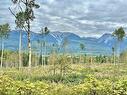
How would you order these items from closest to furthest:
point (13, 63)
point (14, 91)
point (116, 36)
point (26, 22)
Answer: point (14, 91) < point (26, 22) < point (116, 36) < point (13, 63)

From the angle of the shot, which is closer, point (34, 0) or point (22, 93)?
point (22, 93)

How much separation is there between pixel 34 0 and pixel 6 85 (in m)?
25.0

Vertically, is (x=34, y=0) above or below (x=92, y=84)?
above

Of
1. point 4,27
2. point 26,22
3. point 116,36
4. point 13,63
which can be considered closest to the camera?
point 26,22

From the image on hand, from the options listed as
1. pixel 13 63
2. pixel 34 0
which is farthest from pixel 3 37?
pixel 34 0

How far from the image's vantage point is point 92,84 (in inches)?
443

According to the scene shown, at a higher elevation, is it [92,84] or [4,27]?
[4,27]

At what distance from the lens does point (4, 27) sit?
88.1m

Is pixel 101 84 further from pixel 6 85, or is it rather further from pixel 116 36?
pixel 116 36

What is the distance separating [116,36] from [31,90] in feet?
279

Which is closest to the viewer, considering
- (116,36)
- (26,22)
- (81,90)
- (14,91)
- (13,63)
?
(14,91)

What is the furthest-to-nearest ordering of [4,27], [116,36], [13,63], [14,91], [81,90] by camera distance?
[13,63], [116,36], [4,27], [81,90], [14,91]

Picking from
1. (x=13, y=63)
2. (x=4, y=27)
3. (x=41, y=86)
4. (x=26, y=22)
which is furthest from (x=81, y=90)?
(x=13, y=63)

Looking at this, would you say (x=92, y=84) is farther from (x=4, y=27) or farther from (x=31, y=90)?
(x=4, y=27)
